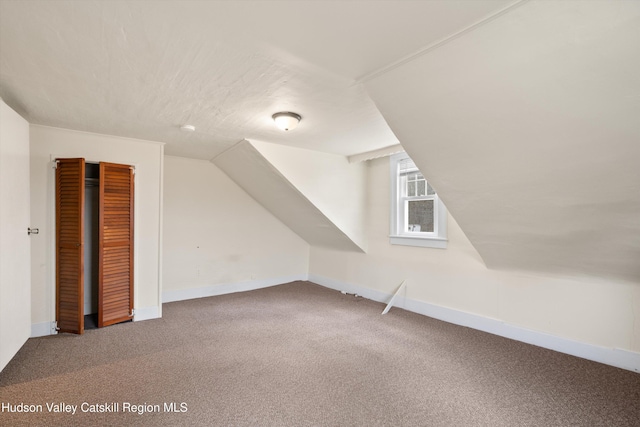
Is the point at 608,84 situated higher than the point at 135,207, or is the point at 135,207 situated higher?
the point at 608,84

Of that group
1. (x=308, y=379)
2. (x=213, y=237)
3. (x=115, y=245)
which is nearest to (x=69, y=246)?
(x=115, y=245)

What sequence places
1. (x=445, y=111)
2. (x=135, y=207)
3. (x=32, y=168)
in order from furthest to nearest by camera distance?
(x=135, y=207) < (x=32, y=168) < (x=445, y=111)

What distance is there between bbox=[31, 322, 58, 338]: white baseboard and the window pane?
443 centimetres

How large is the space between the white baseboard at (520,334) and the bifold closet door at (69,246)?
377 centimetres

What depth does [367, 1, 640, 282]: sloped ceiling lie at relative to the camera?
1.40 meters

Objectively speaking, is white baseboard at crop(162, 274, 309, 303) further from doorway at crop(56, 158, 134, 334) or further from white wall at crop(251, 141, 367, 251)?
white wall at crop(251, 141, 367, 251)

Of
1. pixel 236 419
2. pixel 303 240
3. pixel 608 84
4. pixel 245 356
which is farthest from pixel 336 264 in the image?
pixel 608 84

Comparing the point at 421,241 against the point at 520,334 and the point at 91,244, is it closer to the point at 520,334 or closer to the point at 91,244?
the point at 520,334

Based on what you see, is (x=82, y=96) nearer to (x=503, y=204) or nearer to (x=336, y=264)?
(x=503, y=204)

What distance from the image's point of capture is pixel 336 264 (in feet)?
18.3

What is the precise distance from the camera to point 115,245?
3.52 meters

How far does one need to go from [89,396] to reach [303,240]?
4.24 m

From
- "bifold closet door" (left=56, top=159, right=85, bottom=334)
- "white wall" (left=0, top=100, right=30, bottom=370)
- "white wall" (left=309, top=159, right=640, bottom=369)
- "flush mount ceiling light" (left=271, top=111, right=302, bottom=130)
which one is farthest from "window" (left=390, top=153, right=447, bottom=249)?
"white wall" (left=0, top=100, right=30, bottom=370)

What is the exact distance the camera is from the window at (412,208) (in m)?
4.07
